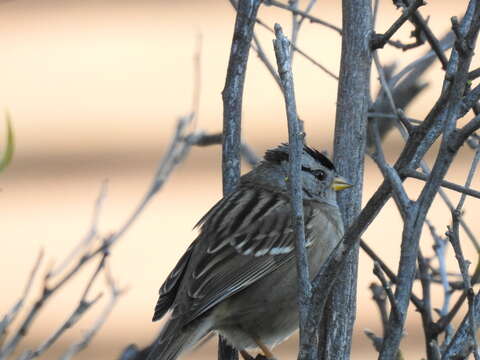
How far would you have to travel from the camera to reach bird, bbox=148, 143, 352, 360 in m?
3.33

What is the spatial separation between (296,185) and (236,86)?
935mm

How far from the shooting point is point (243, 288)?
352 centimetres

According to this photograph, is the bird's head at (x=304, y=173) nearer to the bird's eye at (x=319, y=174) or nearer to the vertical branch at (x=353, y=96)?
the bird's eye at (x=319, y=174)

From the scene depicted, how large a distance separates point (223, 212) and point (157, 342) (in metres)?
0.69

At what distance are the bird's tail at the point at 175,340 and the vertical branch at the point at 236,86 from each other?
1.84ft

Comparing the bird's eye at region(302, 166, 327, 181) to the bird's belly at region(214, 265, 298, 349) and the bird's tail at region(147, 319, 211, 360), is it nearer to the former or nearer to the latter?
the bird's belly at region(214, 265, 298, 349)

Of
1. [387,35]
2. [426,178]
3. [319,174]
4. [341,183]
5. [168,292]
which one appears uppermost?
[319,174]

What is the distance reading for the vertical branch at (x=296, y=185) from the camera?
2.05 metres

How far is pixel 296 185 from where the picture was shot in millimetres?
2109

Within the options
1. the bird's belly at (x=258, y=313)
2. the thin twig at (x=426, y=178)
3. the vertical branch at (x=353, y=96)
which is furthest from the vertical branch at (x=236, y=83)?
the thin twig at (x=426, y=178)

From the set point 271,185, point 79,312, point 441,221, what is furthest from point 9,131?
point 441,221

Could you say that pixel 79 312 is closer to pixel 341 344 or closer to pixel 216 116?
pixel 341 344

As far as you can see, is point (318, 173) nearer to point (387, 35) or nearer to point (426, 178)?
point (387, 35)

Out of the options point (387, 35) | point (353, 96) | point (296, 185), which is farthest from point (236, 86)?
point (296, 185)
